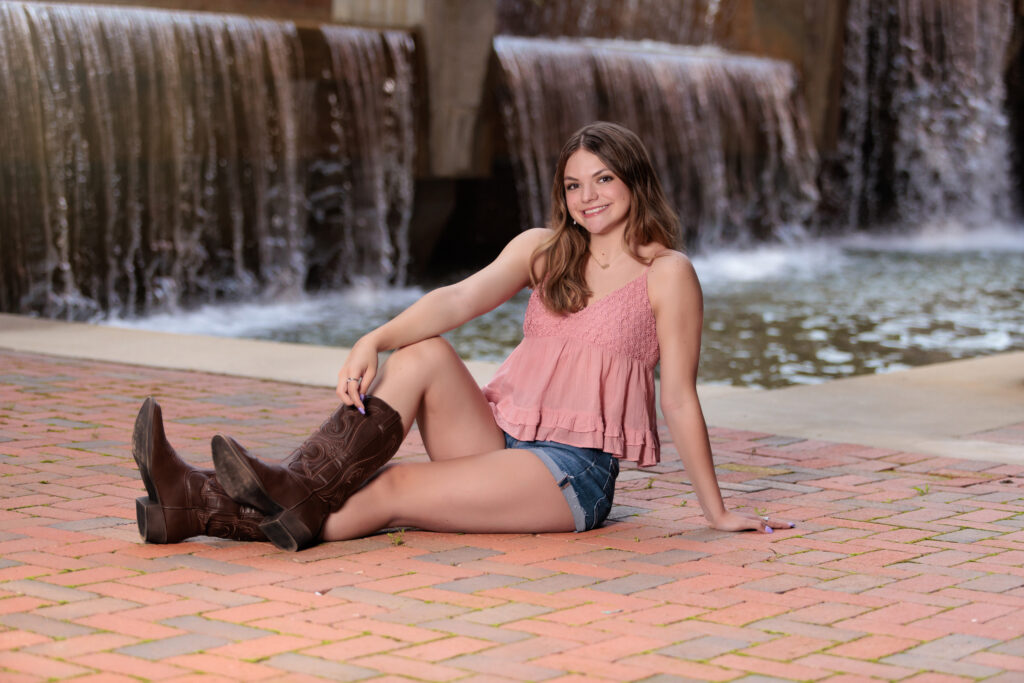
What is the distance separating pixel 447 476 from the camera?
346 cm

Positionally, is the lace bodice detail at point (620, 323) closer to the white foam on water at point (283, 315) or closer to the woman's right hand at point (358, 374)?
the woman's right hand at point (358, 374)

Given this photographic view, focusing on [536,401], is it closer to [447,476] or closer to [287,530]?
[447,476]

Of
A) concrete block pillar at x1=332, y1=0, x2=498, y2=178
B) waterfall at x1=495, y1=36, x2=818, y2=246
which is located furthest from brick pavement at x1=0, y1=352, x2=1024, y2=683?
waterfall at x1=495, y1=36, x2=818, y2=246

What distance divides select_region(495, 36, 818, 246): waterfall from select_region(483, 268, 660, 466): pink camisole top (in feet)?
32.4

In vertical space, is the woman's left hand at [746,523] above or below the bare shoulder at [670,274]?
below

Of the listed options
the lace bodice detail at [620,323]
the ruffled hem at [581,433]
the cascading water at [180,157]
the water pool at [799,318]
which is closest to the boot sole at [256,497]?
the ruffled hem at [581,433]

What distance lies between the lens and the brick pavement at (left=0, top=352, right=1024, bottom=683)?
2.62 meters

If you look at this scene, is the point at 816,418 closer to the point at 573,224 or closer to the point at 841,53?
the point at 573,224

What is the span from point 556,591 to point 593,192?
1.04 metres

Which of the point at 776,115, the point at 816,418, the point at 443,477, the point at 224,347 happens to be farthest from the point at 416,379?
the point at 776,115

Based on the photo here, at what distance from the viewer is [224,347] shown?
712 cm

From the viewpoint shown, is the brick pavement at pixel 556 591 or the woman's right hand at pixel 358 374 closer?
the brick pavement at pixel 556 591

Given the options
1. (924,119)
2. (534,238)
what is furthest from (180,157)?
(924,119)

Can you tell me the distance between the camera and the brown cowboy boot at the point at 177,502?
321 centimetres
